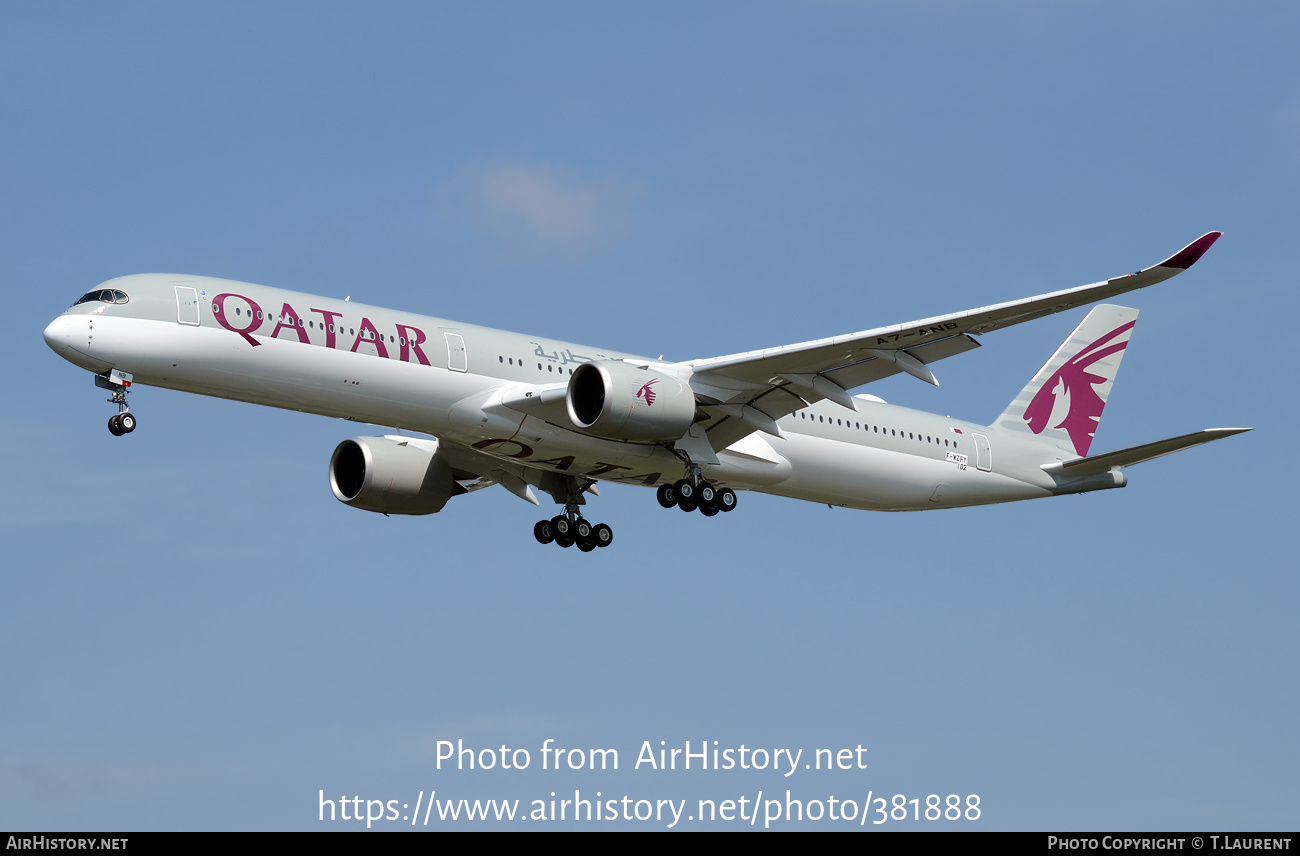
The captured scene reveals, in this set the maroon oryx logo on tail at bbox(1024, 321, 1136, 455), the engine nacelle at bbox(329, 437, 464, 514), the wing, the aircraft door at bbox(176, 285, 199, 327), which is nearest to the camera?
the wing

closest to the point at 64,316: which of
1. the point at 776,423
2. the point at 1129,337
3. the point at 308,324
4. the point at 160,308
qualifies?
the point at 160,308

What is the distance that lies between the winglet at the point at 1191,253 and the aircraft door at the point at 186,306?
1827cm

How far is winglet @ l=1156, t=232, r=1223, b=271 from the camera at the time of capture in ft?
93.9

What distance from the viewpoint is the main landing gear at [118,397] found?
31.1 m

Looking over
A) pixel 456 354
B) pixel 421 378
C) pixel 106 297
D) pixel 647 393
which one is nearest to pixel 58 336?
pixel 106 297

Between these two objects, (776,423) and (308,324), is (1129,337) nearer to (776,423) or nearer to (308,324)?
(776,423)

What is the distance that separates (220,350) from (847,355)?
12.8 m

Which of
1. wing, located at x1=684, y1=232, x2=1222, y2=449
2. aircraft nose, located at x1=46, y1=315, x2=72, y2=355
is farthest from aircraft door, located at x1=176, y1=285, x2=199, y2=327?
wing, located at x1=684, y1=232, x2=1222, y2=449

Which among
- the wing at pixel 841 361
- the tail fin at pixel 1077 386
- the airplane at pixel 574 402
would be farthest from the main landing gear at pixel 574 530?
the tail fin at pixel 1077 386

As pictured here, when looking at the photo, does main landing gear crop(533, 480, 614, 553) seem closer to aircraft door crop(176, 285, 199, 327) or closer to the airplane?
the airplane

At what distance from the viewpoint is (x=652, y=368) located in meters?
35.4

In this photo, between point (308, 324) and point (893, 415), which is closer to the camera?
point (308, 324)

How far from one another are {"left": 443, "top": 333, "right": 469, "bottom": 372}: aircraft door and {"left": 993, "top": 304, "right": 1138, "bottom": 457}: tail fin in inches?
663

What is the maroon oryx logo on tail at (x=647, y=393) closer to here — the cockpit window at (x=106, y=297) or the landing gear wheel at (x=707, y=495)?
the landing gear wheel at (x=707, y=495)
